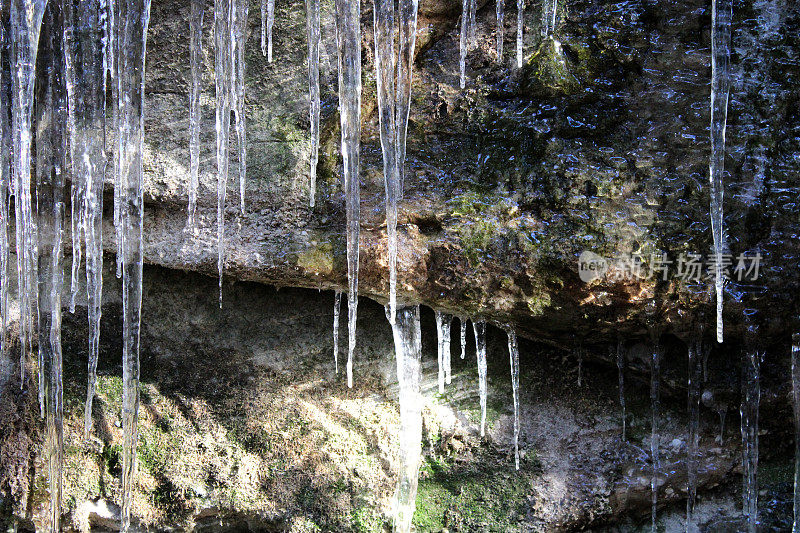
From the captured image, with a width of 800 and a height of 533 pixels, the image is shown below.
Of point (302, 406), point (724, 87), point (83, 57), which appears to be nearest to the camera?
point (724, 87)

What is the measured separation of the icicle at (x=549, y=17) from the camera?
10.4 feet

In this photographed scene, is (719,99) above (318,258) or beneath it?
above

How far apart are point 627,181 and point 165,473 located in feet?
8.16

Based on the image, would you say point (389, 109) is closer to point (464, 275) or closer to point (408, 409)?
point (464, 275)

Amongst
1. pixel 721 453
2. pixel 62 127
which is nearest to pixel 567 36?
pixel 721 453

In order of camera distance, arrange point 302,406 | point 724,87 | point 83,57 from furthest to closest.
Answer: point 302,406
point 83,57
point 724,87

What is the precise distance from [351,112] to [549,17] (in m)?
0.99

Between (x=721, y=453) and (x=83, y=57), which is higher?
(x=83, y=57)

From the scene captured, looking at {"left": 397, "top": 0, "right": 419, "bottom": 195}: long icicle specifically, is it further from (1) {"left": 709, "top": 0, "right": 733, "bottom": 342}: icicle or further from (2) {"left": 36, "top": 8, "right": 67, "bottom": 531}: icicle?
(2) {"left": 36, "top": 8, "right": 67, "bottom": 531}: icicle

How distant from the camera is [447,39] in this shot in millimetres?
3342

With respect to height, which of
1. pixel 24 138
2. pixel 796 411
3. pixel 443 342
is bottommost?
pixel 796 411

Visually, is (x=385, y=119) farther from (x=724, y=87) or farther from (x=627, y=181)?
(x=724, y=87)

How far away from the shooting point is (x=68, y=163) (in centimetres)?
328

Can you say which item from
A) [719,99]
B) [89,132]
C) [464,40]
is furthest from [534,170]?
[89,132]
